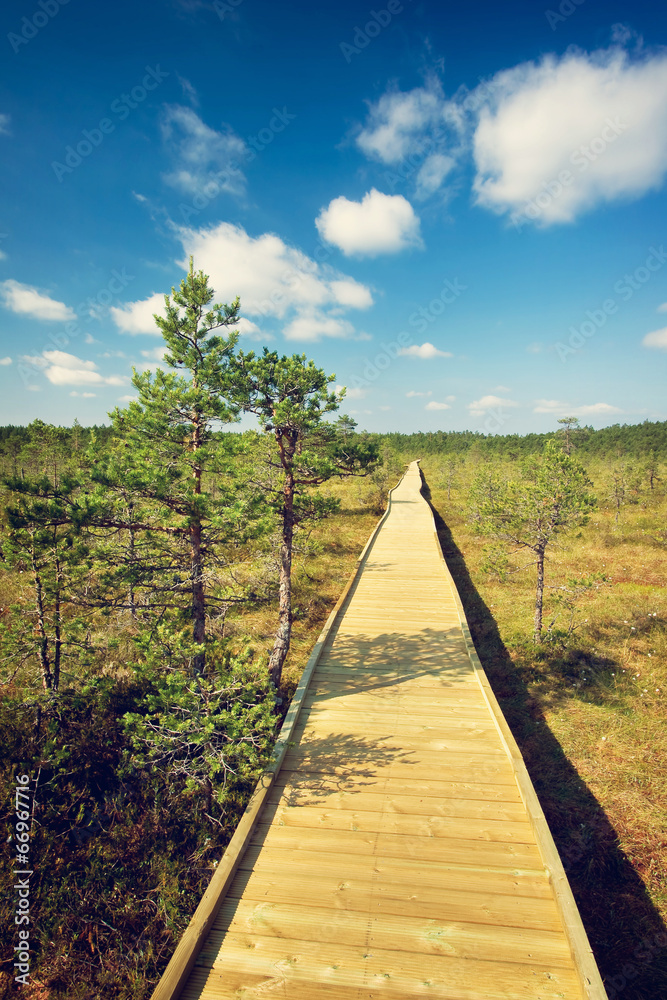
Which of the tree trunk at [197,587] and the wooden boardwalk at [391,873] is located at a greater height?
the tree trunk at [197,587]

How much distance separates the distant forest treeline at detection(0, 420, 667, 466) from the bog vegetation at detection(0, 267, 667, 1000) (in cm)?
2111

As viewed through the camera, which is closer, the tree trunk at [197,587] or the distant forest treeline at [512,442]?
the tree trunk at [197,587]

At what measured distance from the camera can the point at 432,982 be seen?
274 centimetres

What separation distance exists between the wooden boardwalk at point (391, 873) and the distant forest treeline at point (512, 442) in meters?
24.7

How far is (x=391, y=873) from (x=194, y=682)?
2417 millimetres

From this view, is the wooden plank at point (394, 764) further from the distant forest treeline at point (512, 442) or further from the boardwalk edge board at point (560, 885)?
the distant forest treeline at point (512, 442)

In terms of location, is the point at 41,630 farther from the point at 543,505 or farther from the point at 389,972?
the point at 543,505

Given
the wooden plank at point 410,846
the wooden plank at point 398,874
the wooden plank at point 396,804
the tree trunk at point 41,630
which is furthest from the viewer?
the tree trunk at point 41,630

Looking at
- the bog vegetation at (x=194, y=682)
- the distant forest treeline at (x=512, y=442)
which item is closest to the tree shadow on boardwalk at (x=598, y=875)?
the bog vegetation at (x=194, y=682)

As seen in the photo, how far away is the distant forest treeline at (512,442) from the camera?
130 ft

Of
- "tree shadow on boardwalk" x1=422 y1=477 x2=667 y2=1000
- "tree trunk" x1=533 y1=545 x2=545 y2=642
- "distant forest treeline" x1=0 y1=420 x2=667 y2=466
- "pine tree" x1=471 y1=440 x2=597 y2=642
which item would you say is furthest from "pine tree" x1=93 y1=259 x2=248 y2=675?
"distant forest treeline" x1=0 y1=420 x2=667 y2=466

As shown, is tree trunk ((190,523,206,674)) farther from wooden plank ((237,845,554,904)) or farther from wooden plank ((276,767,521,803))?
wooden plank ((237,845,554,904))

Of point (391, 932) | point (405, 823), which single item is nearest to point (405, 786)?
point (405, 823)

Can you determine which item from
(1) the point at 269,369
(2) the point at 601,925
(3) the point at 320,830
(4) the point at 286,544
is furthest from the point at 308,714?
(1) the point at 269,369
